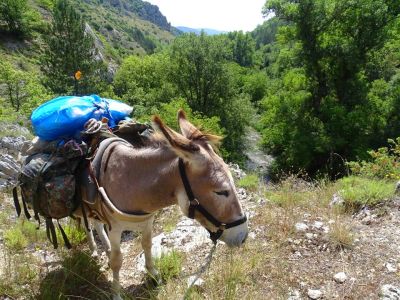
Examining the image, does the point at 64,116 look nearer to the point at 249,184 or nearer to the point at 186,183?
the point at 186,183

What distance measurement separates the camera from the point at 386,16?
59.5 feet

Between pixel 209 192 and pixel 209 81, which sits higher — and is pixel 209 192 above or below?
above

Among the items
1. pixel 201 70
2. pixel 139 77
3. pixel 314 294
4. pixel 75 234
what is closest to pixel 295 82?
pixel 201 70

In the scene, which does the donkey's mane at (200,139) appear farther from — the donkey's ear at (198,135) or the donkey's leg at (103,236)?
the donkey's leg at (103,236)

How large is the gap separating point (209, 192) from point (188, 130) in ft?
1.77

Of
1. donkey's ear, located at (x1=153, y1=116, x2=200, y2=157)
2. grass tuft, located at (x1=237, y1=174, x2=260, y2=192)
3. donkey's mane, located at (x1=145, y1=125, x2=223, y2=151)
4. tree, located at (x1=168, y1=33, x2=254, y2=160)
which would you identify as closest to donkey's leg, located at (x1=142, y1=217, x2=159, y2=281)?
donkey's mane, located at (x1=145, y1=125, x2=223, y2=151)

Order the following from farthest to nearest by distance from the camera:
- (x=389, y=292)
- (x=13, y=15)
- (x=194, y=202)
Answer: (x=13, y=15), (x=389, y=292), (x=194, y=202)

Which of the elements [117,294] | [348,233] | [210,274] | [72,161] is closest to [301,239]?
[348,233]

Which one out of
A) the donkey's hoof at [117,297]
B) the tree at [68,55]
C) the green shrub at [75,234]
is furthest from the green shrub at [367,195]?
the tree at [68,55]

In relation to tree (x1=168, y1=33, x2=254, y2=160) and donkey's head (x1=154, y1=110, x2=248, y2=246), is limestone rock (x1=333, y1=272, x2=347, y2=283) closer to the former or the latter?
donkey's head (x1=154, y1=110, x2=248, y2=246)

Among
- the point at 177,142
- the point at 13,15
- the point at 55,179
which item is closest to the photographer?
the point at 177,142

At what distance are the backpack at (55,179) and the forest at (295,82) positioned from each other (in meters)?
11.0

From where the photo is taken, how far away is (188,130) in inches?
102

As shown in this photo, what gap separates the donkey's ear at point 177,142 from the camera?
228 cm
